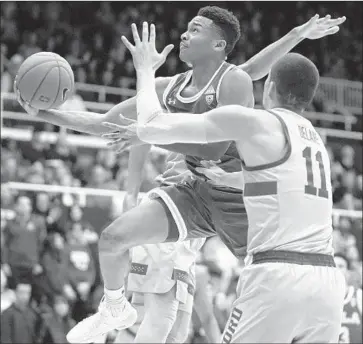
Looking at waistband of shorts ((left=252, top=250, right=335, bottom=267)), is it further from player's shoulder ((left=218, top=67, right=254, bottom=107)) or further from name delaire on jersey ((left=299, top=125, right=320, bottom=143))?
player's shoulder ((left=218, top=67, right=254, bottom=107))

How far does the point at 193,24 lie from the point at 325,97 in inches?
566

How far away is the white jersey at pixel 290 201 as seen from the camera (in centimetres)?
414

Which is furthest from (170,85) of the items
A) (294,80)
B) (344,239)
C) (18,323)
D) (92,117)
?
(344,239)

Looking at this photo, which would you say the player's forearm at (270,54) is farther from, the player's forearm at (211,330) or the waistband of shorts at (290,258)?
the waistband of shorts at (290,258)

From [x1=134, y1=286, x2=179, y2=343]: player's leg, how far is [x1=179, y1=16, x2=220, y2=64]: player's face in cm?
194

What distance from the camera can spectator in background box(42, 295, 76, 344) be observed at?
9.81m

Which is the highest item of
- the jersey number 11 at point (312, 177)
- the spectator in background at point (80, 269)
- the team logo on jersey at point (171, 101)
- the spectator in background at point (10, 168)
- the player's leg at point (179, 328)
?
the team logo on jersey at point (171, 101)

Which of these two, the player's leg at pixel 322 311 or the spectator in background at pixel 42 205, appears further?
the spectator in background at pixel 42 205

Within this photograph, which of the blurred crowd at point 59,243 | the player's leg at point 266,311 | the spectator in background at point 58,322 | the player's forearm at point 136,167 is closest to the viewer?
the player's leg at point 266,311

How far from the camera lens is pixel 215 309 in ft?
33.8

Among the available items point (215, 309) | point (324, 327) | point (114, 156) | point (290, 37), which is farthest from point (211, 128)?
point (114, 156)

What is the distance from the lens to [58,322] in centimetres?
994

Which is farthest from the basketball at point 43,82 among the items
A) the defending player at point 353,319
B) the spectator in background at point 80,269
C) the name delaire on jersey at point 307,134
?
the spectator in background at point 80,269

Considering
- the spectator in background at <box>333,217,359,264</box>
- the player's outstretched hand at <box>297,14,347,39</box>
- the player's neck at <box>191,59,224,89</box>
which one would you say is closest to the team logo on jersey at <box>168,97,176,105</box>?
the player's neck at <box>191,59,224,89</box>
